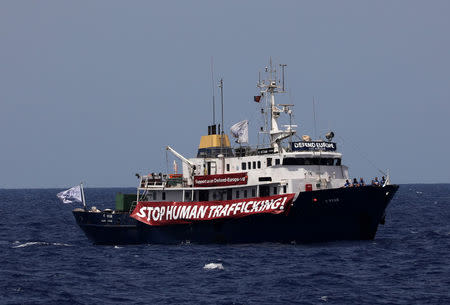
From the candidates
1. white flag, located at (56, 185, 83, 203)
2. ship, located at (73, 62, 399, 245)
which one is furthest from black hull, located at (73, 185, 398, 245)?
white flag, located at (56, 185, 83, 203)

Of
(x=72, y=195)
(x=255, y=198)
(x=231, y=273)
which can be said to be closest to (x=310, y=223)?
(x=255, y=198)

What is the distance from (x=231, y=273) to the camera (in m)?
38.0

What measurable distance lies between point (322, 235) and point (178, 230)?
9.89m

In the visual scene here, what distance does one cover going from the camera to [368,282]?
115 ft

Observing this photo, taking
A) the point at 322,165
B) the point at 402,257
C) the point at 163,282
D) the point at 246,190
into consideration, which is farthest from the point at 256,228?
the point at 163,282

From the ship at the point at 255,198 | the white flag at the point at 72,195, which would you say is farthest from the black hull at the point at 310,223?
the white flag at the point at 72,195

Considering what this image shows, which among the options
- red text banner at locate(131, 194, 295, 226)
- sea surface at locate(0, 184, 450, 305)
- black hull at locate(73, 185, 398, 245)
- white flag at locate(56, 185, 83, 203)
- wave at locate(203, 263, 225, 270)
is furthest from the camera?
white flag at locate(56, 185, 83, 203)

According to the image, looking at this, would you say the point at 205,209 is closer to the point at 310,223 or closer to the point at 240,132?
the point at 240,132

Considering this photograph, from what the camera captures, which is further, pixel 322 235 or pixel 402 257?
pixel 322 235

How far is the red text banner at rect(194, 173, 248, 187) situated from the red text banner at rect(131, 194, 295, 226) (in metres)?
1.31

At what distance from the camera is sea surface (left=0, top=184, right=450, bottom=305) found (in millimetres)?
32125

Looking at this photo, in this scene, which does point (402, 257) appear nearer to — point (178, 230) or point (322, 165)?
point (322, 165)

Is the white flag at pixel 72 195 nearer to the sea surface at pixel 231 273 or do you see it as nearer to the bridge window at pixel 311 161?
the sea surface at pixel 231 273

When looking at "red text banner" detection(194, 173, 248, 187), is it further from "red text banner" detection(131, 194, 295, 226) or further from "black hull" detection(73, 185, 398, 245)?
"black hull" detection(73, 185, 398, 245)
